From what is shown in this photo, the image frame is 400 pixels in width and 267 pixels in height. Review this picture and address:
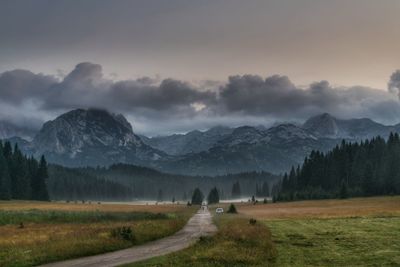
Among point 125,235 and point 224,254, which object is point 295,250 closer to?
point 224,254

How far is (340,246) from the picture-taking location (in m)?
36.3

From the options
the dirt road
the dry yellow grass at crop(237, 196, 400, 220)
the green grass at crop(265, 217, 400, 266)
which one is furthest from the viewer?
the dry yellow grass at crop(237, 196, 400, 220)

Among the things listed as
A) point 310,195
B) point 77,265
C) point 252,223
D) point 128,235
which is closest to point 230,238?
point 128,235

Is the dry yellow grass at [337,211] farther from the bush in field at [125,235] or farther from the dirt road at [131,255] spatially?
the bush in field at [125,235]

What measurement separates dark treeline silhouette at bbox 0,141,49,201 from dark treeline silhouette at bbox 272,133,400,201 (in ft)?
295

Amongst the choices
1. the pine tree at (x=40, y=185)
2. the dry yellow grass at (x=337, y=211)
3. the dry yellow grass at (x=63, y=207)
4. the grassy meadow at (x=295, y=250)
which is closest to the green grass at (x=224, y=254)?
the grassy meadow at (x=295, y=250)

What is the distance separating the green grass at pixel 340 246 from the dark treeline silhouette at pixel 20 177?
129913mm

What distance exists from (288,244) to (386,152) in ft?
411

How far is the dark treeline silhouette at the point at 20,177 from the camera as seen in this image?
157500 mm

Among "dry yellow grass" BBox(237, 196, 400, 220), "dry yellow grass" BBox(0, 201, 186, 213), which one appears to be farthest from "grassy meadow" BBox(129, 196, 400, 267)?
"dry yellow grass" BBox(0, 201, 186, 213)

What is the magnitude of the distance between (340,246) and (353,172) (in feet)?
441

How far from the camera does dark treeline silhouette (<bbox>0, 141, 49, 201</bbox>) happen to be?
157500 millimetres

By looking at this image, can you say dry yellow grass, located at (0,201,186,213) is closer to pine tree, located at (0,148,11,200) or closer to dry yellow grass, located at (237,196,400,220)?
pine tree, located at (0,148,11,200)

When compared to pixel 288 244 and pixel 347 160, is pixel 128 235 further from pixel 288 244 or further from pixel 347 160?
pixel 347 160
